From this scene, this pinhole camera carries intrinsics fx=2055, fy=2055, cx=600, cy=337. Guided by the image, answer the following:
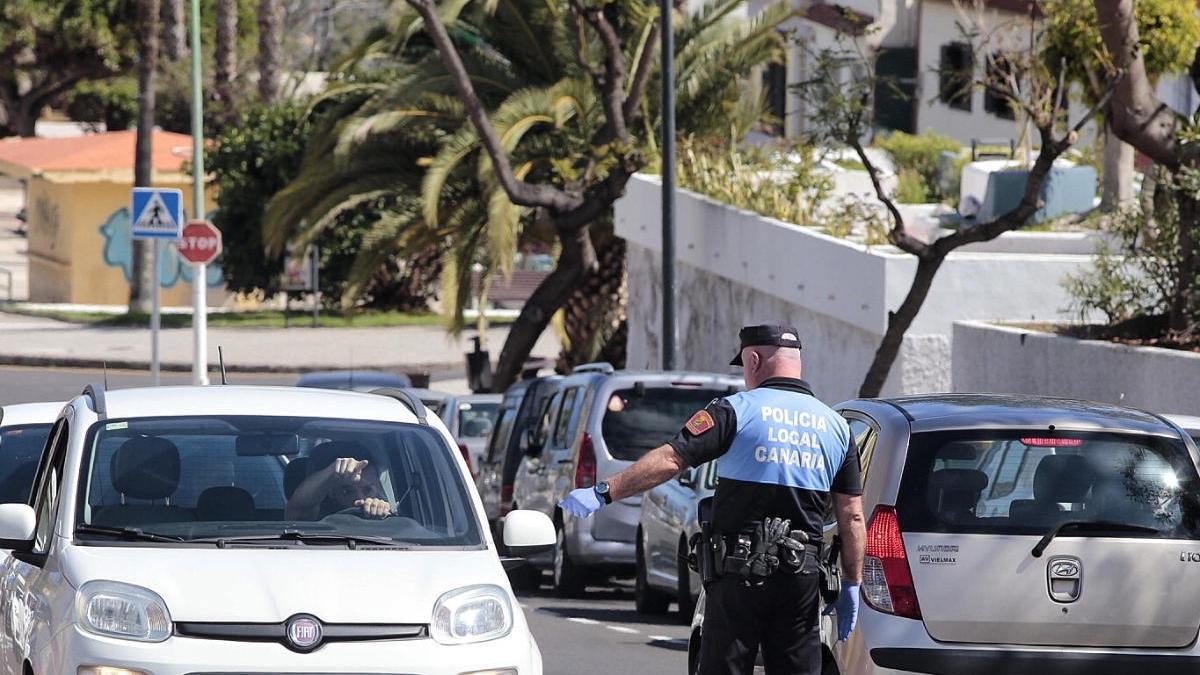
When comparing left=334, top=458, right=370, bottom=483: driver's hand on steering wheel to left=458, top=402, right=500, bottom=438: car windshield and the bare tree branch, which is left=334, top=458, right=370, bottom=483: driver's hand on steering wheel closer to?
left=458, top=402, right=500, bottom=438: car windshield

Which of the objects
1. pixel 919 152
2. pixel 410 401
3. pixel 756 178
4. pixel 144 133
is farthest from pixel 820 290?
pixel 144 133

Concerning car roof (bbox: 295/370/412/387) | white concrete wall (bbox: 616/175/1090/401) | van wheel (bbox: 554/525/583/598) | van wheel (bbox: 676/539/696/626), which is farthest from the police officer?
car roof (bbox: 295/370/412/387)

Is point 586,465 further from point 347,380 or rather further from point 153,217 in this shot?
point 153,217

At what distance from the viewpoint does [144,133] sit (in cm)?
4253

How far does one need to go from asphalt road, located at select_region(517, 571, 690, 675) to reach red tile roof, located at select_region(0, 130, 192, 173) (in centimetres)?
3317

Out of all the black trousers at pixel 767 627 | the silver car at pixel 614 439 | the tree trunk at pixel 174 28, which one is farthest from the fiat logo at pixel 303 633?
→ the tree trunk at pixel 174 28

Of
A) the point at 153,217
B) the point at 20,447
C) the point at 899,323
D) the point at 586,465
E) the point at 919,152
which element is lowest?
the point at 586,465

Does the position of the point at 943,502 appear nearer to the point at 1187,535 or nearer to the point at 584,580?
the point at 1187,535

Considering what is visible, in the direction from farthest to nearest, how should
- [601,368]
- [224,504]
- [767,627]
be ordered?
[601,368] → [224,504] → [767,627]

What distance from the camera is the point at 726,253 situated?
1061 inches

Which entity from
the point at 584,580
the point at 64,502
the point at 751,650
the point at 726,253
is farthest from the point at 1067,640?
the point at 726,253

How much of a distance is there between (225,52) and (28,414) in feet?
134

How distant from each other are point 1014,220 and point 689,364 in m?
11.5

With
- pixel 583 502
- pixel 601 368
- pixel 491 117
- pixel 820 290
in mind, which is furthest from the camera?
pixel 491 117
